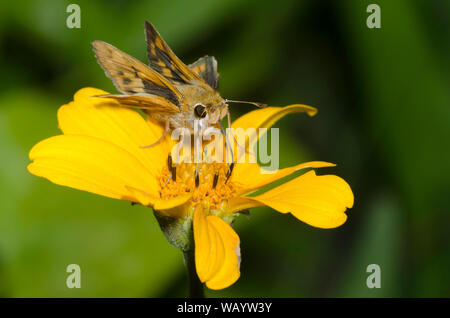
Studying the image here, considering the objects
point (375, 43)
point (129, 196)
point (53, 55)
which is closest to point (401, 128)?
point (375, 43)

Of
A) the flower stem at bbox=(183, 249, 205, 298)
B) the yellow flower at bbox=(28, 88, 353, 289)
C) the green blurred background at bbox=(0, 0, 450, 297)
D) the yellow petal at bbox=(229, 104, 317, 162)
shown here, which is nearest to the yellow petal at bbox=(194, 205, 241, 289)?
the yellow flower at bbox=(28, 88, 353, 289)

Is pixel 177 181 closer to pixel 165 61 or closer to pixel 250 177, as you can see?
pixel 250 177

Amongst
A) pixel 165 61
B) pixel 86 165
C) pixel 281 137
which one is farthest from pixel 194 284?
pixel 281 137

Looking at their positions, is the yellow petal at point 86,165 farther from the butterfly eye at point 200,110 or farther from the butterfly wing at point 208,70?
the butterfly wing at point 208,70

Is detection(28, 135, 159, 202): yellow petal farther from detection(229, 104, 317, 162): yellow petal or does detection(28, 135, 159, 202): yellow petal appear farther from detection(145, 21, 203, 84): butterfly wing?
detection(229, 104, 317, 162): yellow petal

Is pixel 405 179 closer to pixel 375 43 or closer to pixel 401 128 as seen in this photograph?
pixel 401 128

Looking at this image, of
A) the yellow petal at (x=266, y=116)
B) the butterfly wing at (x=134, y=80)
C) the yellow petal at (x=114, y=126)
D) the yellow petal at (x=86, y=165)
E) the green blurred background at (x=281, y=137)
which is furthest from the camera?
the green blurred background at (x=281, y=137)

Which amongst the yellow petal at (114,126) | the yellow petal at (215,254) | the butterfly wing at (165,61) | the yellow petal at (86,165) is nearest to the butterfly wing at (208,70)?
the butterfly wing at (165,61)
